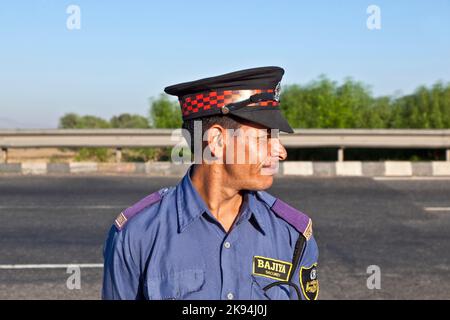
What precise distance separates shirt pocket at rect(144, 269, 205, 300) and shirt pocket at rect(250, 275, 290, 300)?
0.56 ft

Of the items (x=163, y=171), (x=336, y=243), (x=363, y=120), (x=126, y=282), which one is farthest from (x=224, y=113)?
(x=363, y=120)

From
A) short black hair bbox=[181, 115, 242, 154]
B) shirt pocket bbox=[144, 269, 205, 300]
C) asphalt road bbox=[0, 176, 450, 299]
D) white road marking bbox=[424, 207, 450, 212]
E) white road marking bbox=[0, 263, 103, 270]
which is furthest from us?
white road marking bbox=[424, 207, 450, 212]

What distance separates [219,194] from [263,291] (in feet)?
1.19

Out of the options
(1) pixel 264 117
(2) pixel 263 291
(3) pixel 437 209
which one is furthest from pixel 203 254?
(3) pixel 437 209

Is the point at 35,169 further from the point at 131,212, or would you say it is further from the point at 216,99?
the point at 216,99

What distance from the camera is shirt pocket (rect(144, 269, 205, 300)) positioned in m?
2.32

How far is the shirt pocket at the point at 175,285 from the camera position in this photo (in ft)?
7.60

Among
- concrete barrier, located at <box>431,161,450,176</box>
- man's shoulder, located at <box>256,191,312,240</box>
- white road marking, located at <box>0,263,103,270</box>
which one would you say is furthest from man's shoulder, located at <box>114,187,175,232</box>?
concrete barrier, located at <box>431,161,450,176</box>

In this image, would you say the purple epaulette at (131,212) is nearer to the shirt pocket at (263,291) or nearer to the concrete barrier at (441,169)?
the shirt pocket at (263,291)

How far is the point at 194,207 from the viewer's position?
244 cm

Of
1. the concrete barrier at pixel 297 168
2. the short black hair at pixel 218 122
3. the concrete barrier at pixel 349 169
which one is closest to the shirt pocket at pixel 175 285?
the short black hair at pixel 218 122

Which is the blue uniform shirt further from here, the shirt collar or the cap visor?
the cap visor

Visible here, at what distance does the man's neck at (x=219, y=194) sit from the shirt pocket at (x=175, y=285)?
0.76 ft
